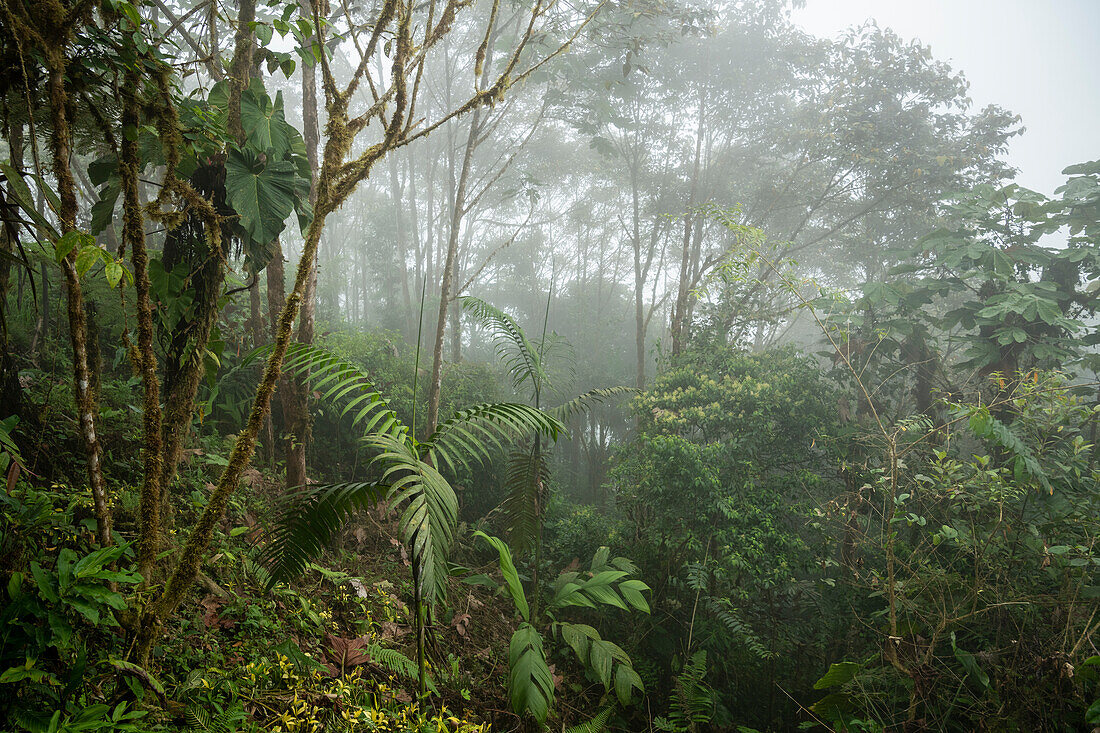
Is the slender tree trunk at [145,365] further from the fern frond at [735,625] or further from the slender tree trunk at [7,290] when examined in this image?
the fern frond at [735,625]

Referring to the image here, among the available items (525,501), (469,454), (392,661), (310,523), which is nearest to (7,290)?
(310,523)

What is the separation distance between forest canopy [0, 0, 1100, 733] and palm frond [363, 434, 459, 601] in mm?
13

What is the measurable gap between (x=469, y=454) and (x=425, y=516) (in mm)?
3484

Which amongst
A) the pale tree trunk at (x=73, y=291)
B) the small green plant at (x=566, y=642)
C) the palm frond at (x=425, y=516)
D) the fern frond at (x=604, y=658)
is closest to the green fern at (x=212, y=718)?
the pale tree trunk at (x=73, y=291)

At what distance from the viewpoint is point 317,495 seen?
163 centimetres

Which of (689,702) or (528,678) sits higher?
(528,678)

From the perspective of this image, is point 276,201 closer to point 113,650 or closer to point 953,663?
point 113,650

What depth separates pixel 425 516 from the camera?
1.42m

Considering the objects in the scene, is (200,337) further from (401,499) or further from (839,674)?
(839,674)

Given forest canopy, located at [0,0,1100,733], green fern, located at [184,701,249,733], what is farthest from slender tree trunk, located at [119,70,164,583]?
green fern, located at [184,701,249,733]

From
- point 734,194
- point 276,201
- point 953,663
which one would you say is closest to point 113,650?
point 276,201

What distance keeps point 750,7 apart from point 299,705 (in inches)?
443

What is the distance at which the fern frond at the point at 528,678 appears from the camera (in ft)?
6.55

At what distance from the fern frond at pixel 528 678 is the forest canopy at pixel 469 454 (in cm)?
1
